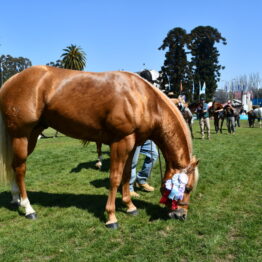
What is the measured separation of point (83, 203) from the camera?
190 inches

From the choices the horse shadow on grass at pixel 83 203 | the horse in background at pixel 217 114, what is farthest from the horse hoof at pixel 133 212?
the horse in background at pixel 217 114

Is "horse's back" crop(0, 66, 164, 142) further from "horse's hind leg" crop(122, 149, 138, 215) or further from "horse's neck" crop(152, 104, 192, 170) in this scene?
"horse's hind leg" crop(122, 149, 138, 215)

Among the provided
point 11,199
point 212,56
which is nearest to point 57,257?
point 11,199

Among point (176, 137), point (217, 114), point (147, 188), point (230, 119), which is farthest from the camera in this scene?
point (217, 114)

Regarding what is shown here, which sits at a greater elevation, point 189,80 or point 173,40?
point 173,40

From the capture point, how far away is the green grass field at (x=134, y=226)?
308cm

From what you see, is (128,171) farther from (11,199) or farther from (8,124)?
(11,199)

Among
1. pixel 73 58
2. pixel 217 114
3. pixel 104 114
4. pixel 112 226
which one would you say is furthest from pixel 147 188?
pixel 73 58

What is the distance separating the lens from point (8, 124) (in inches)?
161

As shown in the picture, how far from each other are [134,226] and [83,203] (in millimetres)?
1348

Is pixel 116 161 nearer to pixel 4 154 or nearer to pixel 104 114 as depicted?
pixel 104 114

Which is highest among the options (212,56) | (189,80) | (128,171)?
(212,56)

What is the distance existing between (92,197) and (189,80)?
51.5m

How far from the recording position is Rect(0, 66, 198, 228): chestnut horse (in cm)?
381
